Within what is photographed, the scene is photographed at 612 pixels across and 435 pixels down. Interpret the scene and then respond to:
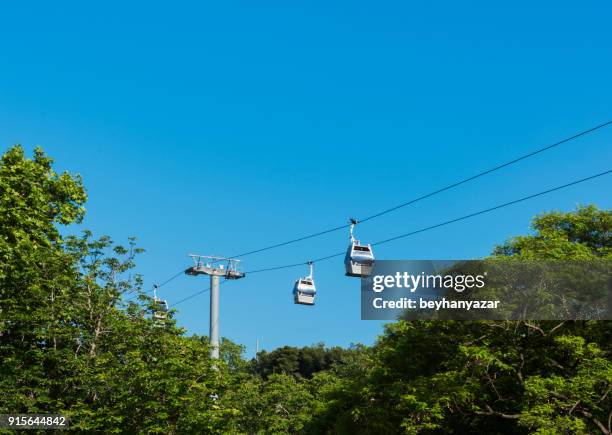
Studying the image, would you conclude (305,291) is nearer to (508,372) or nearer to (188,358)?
(188,358)

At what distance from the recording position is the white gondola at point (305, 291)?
29594mm

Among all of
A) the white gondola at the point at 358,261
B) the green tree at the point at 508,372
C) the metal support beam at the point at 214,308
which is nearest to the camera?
the green tree at the point at 508,372

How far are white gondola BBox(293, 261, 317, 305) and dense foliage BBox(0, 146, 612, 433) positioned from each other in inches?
138

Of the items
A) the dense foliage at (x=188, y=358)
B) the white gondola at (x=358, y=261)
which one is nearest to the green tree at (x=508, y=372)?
the dense foliage at (x=188, y=358)

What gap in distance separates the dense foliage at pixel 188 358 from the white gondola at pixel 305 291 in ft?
11.5

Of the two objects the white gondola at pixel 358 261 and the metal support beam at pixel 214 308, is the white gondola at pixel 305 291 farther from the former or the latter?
the metal support beam at pixel 214 308

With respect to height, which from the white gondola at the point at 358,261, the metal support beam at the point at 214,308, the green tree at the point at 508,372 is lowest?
the green tree at the point at 508,372

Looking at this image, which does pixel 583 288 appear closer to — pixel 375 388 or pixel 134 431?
pixel 375 388

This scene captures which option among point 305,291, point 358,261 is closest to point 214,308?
point 305,291

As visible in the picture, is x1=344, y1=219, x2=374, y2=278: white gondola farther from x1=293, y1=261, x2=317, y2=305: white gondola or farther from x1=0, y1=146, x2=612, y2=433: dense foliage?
x1=293, y1=261, x2=317, y2=305: white gondola

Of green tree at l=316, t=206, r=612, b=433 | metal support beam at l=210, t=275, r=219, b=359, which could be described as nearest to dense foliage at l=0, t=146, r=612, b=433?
green tree at l=316, t=206, r=612, b=433

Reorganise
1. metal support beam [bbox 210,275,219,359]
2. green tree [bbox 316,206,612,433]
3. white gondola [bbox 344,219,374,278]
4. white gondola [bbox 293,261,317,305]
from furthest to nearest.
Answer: metal support beam [bbox 210,275,219,359], white gondola [bbox 293,261,317,305], white gondola [bbox 344,219,374,278], green tree [bbox 316,206,612,433]

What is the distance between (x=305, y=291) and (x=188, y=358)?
18.3 feet

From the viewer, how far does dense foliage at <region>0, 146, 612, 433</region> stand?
2242 centimetres
